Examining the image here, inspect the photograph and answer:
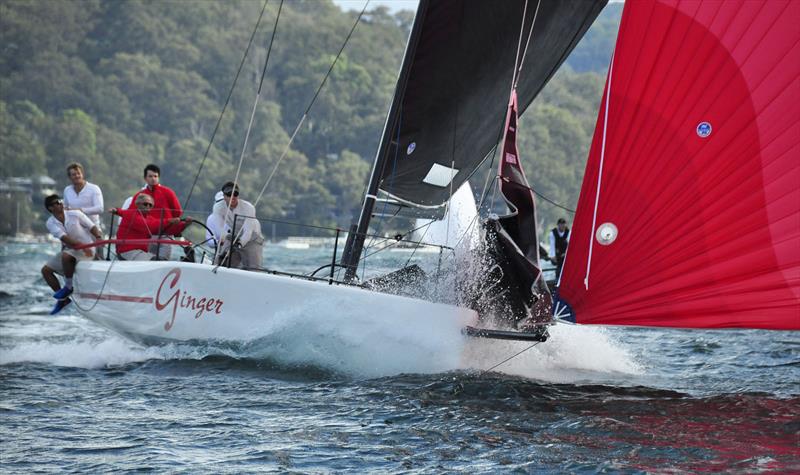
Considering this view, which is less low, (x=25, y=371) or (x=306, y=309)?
(x=306, y=309)

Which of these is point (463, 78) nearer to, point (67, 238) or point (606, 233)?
point (606, 233)

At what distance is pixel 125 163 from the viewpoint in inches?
3088

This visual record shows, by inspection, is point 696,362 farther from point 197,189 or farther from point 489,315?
point 197,189

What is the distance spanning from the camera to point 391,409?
6.64m

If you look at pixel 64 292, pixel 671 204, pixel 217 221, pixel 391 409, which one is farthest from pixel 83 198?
pixel 671 204

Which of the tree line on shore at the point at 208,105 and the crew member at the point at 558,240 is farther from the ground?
the tree line on shore at the point at 208,105

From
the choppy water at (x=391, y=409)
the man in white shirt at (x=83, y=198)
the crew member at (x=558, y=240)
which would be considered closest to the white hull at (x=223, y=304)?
the choppy water at (x=391, y=409)

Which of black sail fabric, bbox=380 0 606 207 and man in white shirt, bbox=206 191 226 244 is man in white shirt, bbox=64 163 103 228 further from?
black sail fabric, bbox=380 0 606 207

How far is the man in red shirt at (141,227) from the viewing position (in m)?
9.17

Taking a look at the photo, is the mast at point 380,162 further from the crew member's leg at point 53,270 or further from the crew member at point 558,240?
the crew member at point 558,240

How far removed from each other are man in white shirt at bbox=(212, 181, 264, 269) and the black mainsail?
2.83 ft

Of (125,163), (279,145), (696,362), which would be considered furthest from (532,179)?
(696,362)

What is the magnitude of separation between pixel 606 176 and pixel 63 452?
10.8ft

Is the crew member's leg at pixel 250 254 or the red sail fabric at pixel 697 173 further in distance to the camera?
the crew member's leg at pixel 250 254
